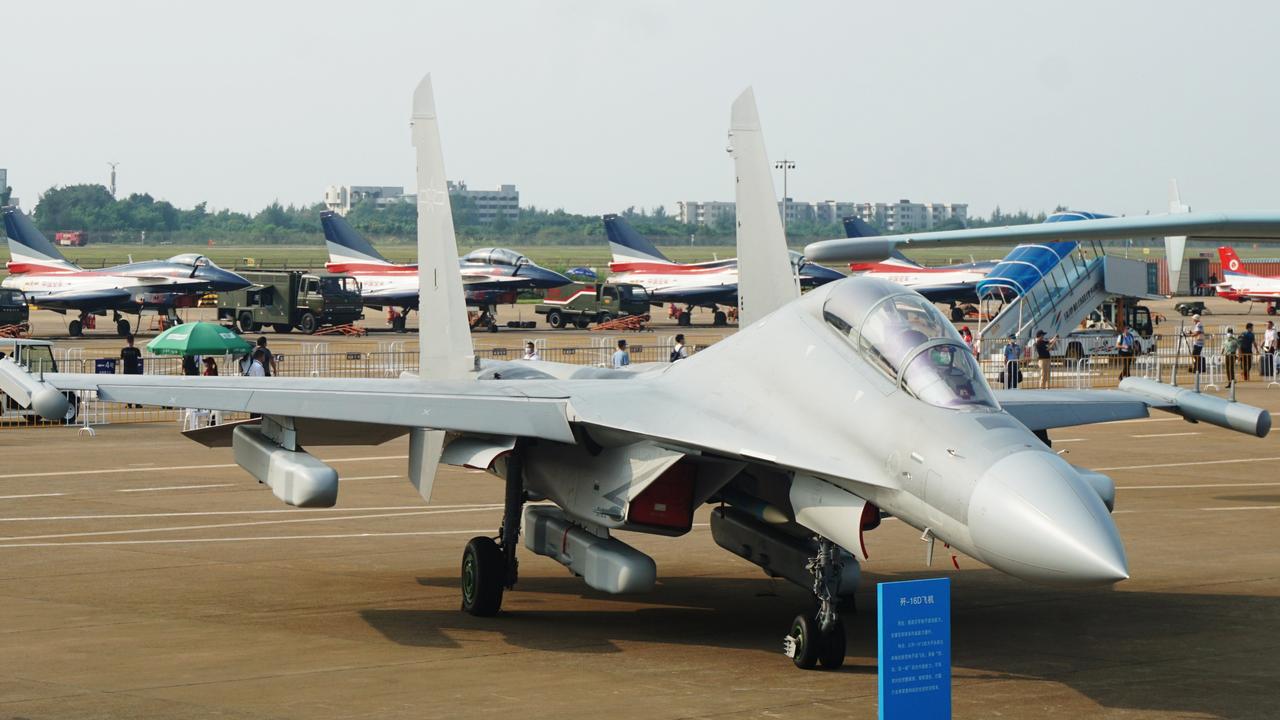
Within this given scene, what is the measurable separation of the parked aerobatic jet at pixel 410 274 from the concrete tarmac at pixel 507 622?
4747 centimetres

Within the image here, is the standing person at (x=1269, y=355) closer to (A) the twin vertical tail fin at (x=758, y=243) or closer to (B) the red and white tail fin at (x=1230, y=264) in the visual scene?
(A) the twin vertical tail fin at (x=758, y=243)

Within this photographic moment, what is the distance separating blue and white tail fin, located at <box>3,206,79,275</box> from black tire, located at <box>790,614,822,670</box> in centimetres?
6130

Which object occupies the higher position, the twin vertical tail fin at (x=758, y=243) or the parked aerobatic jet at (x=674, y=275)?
the twin vertical tail fin at (x=758, y=243)

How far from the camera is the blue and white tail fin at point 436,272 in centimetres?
1773

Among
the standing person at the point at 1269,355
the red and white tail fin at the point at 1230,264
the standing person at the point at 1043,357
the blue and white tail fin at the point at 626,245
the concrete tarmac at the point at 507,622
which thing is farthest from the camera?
the red and white tail fin at the point at 1230,264

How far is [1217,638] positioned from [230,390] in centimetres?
948

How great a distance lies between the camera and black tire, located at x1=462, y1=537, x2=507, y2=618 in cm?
1510

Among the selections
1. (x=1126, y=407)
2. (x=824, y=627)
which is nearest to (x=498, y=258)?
(x=1126, y=407)

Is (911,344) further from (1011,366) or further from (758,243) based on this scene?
(1011,366)

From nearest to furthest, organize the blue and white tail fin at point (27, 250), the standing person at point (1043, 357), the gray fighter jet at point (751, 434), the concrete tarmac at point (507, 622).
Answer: the gray fighter jet at point (751, 434) < the concrete tarmac at point (507, 622) < the standing person at point (1043, 357) < the blue and white tail fin at point (27, 250)

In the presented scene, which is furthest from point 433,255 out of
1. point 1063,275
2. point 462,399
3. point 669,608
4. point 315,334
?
point 315,334

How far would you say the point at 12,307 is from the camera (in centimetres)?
6175

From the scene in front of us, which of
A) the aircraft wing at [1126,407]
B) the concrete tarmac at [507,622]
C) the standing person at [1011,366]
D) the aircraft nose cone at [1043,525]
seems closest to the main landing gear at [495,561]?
the concrete tarmac at [507,622]

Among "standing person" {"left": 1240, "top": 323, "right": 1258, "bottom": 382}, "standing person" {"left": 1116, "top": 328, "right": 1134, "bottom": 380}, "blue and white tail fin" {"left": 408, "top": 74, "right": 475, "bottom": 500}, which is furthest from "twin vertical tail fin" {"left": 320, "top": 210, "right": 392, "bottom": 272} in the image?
"blue and white tail fin" {"left": 408, "top": 74, "right": 475, "bottom": 500}
